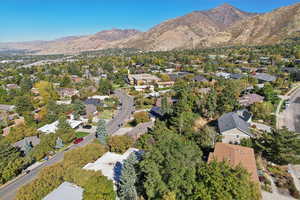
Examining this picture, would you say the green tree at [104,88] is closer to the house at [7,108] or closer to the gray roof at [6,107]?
the house at [7,108]

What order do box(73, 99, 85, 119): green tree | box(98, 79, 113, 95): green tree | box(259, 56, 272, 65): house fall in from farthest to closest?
1. box(259, 56, 272, 65): house
2. box(98, 79, 113, 95): green tree
3. box(73, 99, 85, 119): green tree

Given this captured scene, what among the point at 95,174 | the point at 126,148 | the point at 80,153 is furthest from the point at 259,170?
the point at 80,153

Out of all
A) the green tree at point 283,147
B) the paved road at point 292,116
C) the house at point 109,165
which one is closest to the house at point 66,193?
the house at point 109,165

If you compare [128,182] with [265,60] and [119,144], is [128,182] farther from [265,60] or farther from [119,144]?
[265,60]

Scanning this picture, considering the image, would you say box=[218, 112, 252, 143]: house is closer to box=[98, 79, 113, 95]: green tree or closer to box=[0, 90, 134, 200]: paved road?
box=[0, 90, 134, 200]: paved road

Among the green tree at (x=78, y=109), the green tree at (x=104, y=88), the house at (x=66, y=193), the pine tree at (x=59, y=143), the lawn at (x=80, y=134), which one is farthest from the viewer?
the green tree at (x=104, y=88)

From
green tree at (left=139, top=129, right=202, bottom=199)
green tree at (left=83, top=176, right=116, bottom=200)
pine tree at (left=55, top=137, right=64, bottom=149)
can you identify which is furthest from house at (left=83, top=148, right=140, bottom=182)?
pine tree at (left=55, top=137, right=64, bottom=149)
